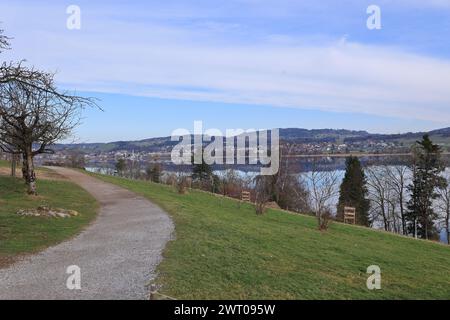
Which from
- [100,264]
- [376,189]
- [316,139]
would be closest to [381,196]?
[376,189]

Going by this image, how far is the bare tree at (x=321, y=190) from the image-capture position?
23.7m

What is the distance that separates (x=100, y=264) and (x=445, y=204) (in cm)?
4706

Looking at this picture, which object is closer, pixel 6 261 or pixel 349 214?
pixel 6 261

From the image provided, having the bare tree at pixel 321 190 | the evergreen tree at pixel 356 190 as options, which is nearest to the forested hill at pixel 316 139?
the evergreen tree at pixel 356 190

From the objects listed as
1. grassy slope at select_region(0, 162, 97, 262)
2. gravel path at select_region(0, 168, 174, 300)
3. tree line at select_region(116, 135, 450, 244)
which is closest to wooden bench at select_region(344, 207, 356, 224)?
tree line at select_region(116, 135, 450, 244)

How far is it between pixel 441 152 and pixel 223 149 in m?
25.9

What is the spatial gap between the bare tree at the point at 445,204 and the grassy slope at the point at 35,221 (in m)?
37.2

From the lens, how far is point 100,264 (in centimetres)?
941

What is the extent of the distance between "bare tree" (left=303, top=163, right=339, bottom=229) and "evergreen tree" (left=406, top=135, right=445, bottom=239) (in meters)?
8.95

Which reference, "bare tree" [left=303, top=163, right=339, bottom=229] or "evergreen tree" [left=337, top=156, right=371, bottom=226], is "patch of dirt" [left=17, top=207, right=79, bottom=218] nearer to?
"bare tree" [left=303, top=163, right=339, bottom=229]

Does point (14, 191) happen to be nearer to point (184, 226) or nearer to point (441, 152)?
point (184, 226)

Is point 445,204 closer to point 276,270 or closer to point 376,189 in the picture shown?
point 376,189

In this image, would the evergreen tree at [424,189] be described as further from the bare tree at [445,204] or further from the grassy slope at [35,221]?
the grassy slope at [35,221]

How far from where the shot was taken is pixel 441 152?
47.7 metres
